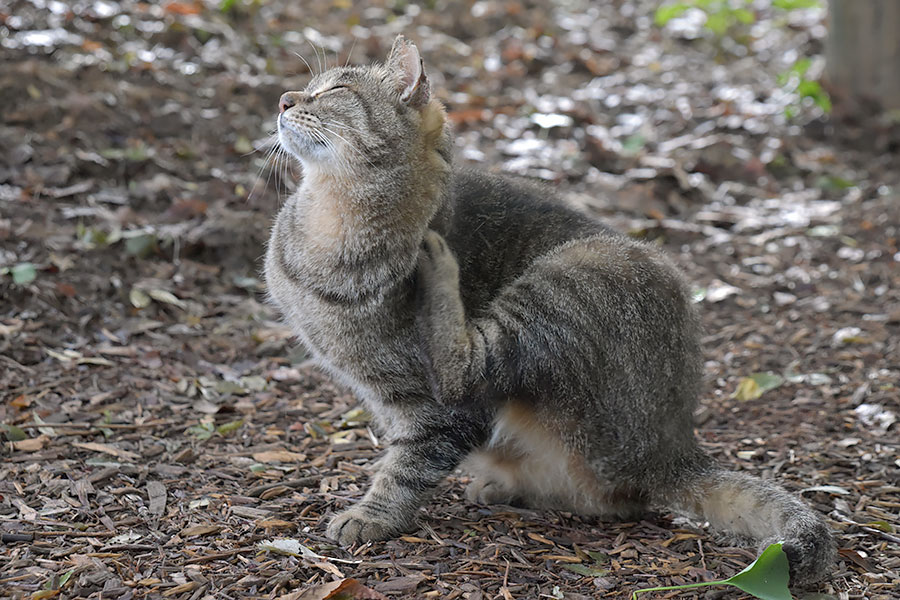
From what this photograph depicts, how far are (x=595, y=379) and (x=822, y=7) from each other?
31.9 ft

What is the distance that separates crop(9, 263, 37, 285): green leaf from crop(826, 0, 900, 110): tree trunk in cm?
687

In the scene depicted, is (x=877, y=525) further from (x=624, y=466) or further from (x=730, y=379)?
(x=730, y=379)

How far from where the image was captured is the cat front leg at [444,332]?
139 inches

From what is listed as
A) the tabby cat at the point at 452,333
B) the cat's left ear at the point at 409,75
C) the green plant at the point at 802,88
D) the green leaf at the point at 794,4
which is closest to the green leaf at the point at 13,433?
the tabby cat at the point at 452,333

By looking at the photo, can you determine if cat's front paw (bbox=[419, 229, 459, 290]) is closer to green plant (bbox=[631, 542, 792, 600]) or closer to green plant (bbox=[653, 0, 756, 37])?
green plant (bbox=[631, 542, 792, 600])

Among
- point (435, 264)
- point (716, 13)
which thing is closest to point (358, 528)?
point (435, 264)

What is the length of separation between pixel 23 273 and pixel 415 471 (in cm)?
269

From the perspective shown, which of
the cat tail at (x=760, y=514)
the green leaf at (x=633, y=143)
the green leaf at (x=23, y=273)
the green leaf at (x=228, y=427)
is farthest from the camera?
the green leaf at (x=633, y=143)

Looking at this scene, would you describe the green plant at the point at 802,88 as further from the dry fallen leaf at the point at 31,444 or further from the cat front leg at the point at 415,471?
the dry fallen leaf at the point at 31,444

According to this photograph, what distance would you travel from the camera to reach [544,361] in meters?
3.58

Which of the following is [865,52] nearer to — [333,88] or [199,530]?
[333,88]

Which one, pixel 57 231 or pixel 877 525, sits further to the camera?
pixel 57 231

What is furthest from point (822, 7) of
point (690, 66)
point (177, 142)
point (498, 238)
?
point (498, 238)

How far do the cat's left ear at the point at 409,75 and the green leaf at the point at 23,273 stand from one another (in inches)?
101
